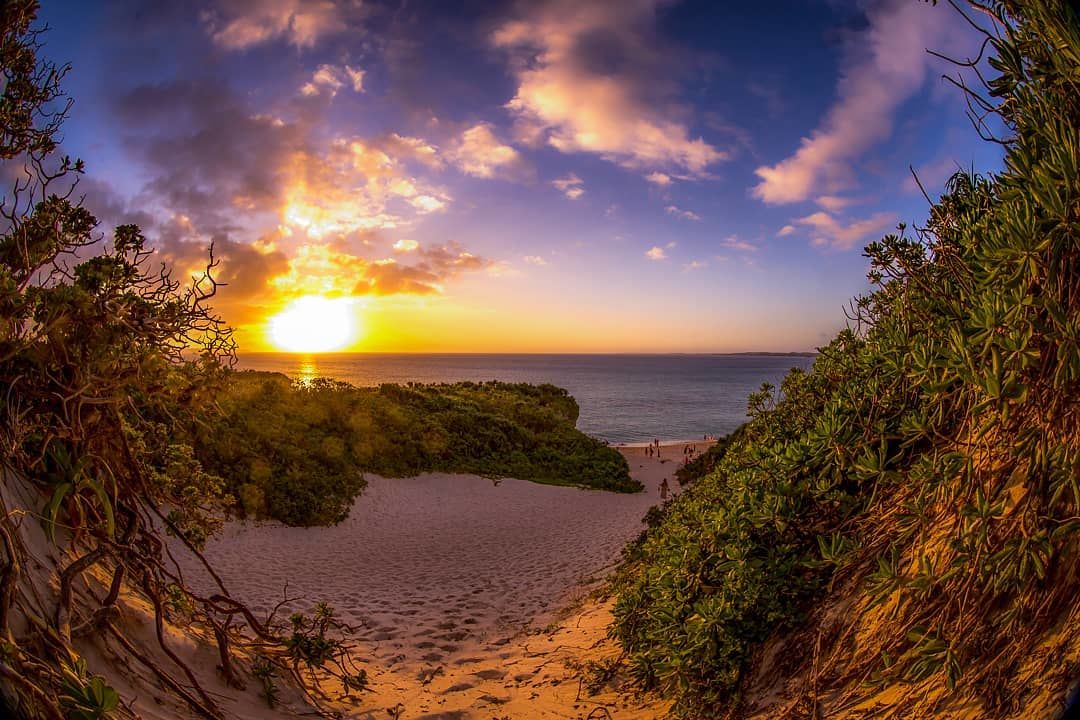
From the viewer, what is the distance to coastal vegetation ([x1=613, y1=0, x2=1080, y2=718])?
2.36m

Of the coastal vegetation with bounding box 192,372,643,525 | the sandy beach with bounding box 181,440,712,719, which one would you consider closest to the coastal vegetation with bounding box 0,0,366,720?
the sandy beach with bounding box 181,440,712,719

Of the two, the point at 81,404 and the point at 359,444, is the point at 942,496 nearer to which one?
the point at 81,404

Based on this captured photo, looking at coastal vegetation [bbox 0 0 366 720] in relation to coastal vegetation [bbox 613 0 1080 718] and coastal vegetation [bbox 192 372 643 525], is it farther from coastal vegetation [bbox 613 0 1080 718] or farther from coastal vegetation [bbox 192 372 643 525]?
coastal vegetation [bbox 192 372 643 525]

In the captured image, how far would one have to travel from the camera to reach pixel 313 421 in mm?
17906

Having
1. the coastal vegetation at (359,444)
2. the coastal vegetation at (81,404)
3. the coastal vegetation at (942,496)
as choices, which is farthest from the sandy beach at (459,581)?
the coastal vegetation at (81,404)

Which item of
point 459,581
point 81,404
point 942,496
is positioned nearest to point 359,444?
point 459,581

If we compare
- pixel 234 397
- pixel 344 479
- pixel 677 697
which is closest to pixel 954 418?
pixel 677 697

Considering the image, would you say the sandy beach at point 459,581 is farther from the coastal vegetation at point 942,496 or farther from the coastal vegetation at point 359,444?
the coastal vegetation at point 942,496

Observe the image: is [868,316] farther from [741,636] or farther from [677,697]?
[677,697]

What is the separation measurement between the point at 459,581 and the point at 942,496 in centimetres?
921

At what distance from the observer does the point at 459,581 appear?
10.6m

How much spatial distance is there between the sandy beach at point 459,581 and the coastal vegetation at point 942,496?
65.1 inches

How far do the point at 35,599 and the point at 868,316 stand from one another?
660 centimetres

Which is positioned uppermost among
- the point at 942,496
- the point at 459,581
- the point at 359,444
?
the point at 942,496
